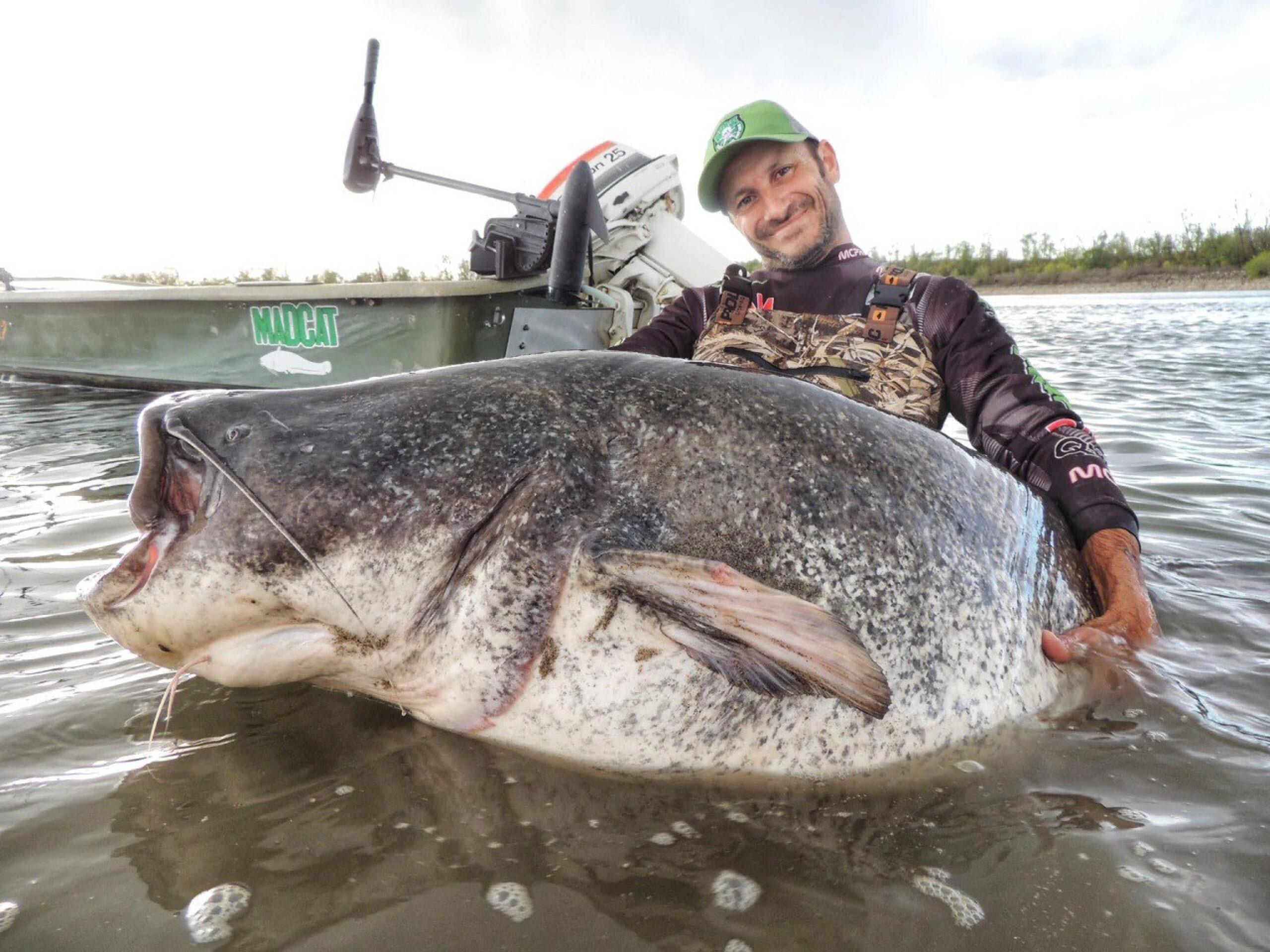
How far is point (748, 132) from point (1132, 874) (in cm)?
319

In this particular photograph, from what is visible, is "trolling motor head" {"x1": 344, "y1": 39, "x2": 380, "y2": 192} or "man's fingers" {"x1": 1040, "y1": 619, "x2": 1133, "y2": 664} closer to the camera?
"man's fingers" {"x1": 1040, "y1": 619, "x2": 1133, "y2": 664}

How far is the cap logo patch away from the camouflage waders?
0.85m

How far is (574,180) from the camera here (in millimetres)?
4625

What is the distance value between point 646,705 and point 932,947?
65 cm

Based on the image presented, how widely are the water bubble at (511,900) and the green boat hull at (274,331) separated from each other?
158 inches

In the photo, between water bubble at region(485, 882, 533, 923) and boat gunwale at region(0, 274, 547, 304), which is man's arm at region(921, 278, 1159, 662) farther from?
boat gunwale at region(0, 274, 547, 304)

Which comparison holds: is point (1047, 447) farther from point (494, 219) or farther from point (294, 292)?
point (294, 292)

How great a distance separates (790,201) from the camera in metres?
3.67

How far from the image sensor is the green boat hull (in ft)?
19.6

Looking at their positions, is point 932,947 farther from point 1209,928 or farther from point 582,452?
point 582,452

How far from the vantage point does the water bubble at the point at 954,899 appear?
133cm

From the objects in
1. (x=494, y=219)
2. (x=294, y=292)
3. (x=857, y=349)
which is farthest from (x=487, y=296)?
(x=857, y=349)

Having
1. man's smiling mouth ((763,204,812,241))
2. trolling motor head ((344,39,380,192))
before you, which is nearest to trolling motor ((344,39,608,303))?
trolling motor head ((344,39,380,192))

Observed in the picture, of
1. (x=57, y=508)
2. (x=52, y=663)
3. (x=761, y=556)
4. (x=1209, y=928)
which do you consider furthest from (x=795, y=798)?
(x=57, y=508)
